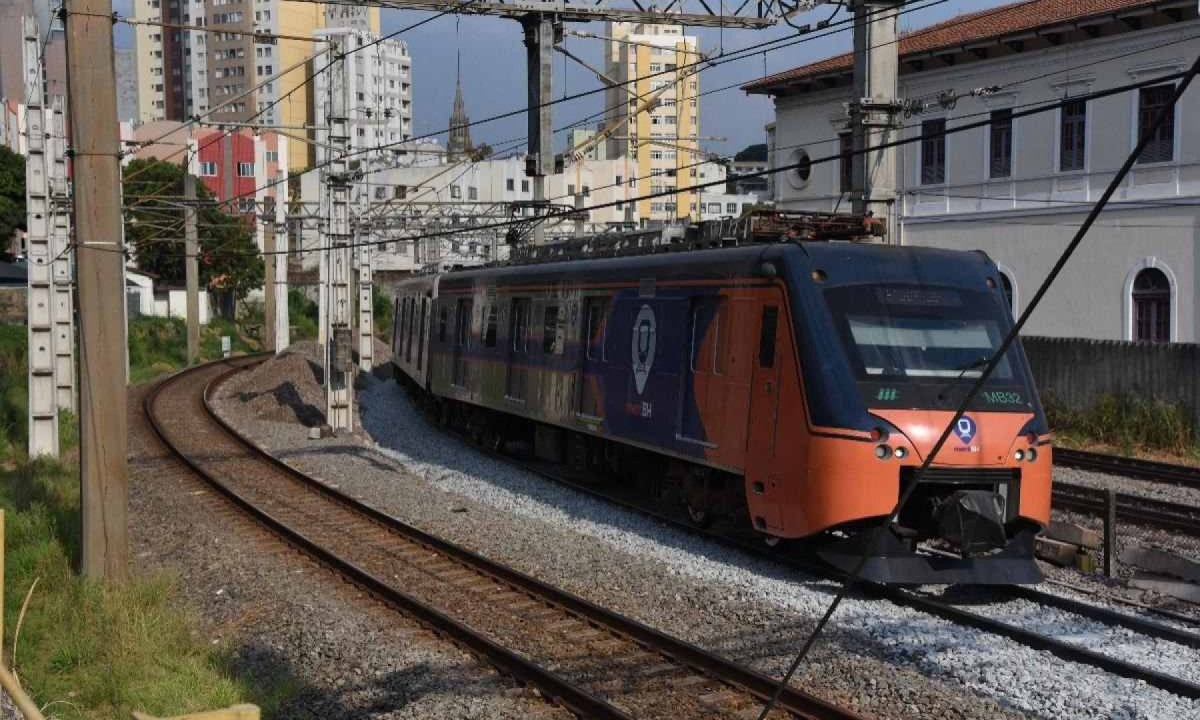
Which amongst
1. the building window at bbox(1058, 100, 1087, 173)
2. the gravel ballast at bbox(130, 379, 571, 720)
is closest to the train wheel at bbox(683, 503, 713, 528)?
the gravel ballast at bbox(130, 379, 571, 720)

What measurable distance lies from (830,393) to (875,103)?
17.2ft

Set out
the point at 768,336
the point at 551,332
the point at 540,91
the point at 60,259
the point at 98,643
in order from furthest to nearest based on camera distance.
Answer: the point at 60,259 → the point at 540,91 → the point at 551,332 → the point at 768,336 → the point at 98,643

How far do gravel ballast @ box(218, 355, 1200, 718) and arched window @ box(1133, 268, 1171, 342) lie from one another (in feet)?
48.7

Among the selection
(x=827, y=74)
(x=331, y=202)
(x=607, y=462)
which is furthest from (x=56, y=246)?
(x=827, y=74)

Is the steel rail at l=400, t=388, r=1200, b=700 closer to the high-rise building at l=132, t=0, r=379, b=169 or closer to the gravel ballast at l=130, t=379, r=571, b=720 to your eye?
the gravel ballast at l=130, t=379, r=571, b=720

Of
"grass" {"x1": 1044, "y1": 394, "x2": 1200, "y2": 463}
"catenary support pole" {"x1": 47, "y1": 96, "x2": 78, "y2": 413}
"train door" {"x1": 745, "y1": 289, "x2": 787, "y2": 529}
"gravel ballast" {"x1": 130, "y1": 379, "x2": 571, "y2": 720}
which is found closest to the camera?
"gravel ballast" {"x1": 130, "y1": 379, "x2": 571, "y2": 720}

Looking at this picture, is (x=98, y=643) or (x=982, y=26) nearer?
(x=98, y=643)

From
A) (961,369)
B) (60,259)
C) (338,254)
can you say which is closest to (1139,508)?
(961,369)

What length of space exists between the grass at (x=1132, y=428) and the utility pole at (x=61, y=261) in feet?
55.0

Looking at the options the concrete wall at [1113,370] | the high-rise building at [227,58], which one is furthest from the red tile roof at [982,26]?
the high-rise building at [227,58]

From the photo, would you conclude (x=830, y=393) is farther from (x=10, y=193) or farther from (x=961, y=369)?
(x=10, y=193)

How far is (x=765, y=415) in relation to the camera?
35.8ft

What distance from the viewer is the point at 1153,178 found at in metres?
25.7

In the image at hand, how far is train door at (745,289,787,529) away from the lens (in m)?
10.8
